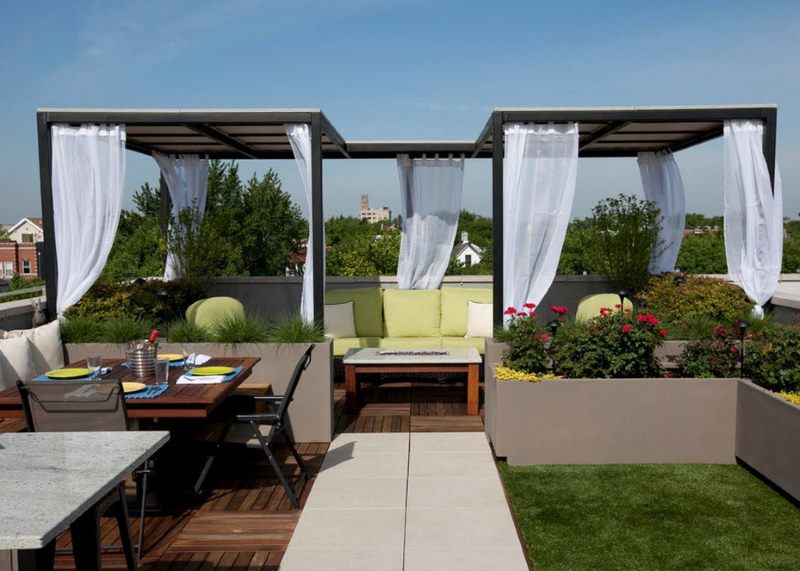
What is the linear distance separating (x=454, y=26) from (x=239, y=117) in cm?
832

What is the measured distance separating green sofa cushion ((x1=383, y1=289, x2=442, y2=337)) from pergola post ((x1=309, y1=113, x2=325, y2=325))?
7.16ft

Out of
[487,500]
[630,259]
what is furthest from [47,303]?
[630,259]

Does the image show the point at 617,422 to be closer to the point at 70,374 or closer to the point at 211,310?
the point at 70,374

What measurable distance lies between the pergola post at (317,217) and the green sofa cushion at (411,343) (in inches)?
61.1

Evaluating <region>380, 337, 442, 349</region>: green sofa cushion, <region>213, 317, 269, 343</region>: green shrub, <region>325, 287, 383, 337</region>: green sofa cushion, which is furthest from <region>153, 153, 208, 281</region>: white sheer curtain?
<region>213, 317, 269, 343</region>: green shrub

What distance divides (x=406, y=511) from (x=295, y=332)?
6.78 feet

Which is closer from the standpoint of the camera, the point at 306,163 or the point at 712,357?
the point at 712,357

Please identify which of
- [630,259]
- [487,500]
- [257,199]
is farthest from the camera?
[257,199]

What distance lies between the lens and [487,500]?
470 cm

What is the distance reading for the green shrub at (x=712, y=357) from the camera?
548 centimetres

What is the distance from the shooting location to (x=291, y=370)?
20.0 feet

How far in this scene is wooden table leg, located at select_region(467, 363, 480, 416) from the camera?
694 centimetres

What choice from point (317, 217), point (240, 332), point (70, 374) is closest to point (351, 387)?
point (240, 332)

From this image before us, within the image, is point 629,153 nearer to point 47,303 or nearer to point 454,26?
point 454,26
